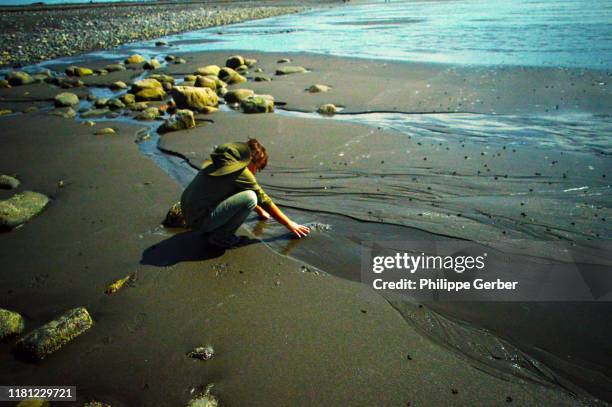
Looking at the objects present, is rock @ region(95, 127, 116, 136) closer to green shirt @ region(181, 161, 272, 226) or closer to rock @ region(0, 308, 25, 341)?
green shirt @ region(181, 161, 272, 226)

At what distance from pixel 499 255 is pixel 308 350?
8.39ft

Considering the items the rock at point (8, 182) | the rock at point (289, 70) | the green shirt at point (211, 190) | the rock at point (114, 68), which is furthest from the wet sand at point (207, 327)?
the rock at point (114, 68)

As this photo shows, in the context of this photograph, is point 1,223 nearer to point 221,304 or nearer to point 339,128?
point 221,304

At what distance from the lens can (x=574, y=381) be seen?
9.42 ft

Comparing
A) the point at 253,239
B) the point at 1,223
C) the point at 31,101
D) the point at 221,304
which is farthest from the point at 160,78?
the point at 221,304

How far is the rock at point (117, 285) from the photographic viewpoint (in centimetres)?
401

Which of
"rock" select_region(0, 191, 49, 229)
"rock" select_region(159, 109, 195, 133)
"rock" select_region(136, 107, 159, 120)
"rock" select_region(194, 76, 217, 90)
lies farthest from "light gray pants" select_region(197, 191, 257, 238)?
"rock" select_region(194, 76, 217, 90)

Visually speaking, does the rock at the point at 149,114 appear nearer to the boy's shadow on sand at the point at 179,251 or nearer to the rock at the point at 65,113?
the rock at the point at 65,113

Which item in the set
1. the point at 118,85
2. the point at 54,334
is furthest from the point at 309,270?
the point at 118,85

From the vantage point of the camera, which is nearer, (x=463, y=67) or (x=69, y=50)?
(x=463, y=67)

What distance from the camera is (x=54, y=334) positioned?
324 cm

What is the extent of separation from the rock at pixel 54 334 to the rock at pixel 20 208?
2737mm

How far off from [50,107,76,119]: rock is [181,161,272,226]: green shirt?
9048 mm

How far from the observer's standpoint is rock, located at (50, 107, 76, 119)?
1121 centimetres
